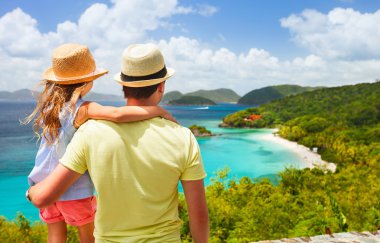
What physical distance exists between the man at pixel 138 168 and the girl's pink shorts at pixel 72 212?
0.39 meters

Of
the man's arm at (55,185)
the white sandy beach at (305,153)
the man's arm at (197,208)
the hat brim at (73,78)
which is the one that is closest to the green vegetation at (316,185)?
the white sandy beach at (305,153)

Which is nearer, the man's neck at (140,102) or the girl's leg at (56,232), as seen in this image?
the man's neck at (140,102)

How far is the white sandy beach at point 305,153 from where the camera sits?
35250 millimetres

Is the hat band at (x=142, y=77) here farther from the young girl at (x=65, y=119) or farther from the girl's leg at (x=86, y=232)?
the girl's leg at (x=86, y=232)

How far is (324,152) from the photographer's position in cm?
4097

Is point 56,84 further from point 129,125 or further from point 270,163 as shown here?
point 270,163

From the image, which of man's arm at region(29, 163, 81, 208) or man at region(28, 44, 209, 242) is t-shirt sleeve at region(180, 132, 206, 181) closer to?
man at region(28, 44, 209, 242)

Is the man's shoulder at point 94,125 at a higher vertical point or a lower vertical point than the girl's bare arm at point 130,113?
lower

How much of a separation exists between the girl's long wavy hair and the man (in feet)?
1.41

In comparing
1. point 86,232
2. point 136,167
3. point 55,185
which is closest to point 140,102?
point 136,167

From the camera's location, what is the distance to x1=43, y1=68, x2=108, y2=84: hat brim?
188 centimetres

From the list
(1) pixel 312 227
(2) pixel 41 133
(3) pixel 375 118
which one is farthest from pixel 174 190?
(3) pixel 375 118

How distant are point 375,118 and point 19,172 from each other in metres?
55.1

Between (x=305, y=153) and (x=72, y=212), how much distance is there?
45112 millimetres
